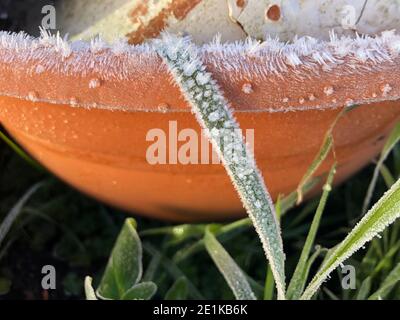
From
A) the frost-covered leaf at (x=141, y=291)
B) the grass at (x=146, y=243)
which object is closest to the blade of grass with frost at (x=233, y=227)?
the grass at (x=146, y=243)

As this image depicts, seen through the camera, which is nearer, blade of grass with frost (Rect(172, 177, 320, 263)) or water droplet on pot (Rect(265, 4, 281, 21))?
water droplet on pot (Rect(265, 4, 281, 21))

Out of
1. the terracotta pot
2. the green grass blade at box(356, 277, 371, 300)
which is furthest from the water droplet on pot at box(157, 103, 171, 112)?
the green grass blade at box(356, 277, 371, 300)

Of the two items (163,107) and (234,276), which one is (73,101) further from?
(234,276)

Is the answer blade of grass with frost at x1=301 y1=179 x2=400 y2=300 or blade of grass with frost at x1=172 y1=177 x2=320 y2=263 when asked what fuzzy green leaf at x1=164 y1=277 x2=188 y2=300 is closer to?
blade of grass with frost at x1=172 y1=177 x2=320 y2=263

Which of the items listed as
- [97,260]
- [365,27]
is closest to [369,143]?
[365,27]

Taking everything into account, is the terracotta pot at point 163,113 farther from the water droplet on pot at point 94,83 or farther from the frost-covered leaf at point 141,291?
the frost-covered leaf at point 141,291
